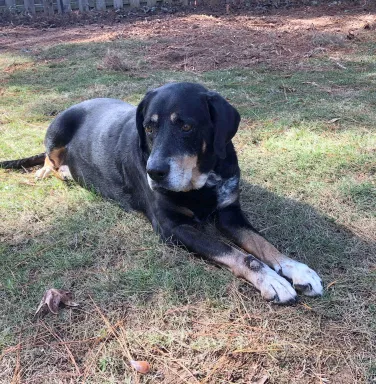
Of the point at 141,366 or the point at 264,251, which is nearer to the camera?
the point at 141,366

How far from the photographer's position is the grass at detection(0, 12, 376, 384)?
228 centimetres

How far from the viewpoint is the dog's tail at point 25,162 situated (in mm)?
4750

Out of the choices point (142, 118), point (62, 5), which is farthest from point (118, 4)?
point (142, 118)

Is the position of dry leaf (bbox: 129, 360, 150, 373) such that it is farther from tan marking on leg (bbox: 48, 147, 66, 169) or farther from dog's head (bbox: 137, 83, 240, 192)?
tan marking on leg (bbox: 48, 147, 66, 169)

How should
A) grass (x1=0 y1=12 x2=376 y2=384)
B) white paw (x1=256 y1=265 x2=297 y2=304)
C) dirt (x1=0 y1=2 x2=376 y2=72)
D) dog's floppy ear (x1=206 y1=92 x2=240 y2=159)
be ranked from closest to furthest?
grass (x1=0 y1=12 x2=376 y2=384) → white paw (x1=256 y1=265 x2=297 y2=304) → dog's floppy ear (x1=206 y1=92 x2=240 y2=159) → dirt (x1=0 y1=2 x2=376 y2=72)

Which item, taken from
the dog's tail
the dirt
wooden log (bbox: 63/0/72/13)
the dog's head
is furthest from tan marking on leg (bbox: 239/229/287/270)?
wooden log (bbox: 63/0/72/13)

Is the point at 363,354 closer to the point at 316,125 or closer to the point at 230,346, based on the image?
the point at 230,346

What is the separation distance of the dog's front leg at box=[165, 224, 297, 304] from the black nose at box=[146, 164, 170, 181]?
47 cm

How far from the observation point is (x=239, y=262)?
287 cm

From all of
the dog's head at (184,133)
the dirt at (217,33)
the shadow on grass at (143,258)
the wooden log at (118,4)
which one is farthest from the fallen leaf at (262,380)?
the wooden log at (118,4)

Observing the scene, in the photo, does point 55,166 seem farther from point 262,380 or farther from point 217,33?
point 217,33

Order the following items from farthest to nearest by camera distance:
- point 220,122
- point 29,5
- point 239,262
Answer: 1. point 29,5
2. point 220,122
3. point 239,262

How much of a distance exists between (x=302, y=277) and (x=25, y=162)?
332 cm

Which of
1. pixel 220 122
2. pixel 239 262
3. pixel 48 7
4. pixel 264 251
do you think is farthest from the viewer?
pixel 48 7
